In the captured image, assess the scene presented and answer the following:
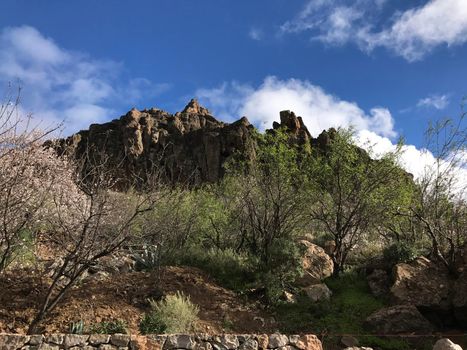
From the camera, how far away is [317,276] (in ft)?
51.7

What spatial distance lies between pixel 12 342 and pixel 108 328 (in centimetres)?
317

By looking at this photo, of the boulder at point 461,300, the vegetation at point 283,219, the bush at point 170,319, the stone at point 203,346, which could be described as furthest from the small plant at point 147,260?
the boulder at point 461,300

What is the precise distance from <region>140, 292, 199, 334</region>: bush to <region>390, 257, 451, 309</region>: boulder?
6.05 m

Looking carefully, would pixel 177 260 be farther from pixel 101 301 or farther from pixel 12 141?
pixel 12 141

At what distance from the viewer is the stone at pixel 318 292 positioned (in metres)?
14.0

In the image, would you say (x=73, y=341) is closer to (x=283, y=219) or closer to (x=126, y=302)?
(x=126, y=302)

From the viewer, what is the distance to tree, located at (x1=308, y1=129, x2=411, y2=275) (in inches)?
659

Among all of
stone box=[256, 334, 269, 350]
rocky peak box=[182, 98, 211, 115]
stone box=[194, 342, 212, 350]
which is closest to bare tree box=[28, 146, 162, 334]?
stone box=[194, 342, 212, 350]

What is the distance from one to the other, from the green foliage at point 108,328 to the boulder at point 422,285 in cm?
769

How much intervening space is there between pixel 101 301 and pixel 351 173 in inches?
397

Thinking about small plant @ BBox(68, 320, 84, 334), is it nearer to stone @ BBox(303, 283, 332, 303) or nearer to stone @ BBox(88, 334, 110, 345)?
stone @ BBox(88, 334, 110, 345)

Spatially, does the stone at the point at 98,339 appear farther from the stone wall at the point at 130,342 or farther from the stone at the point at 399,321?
the stone at the point at 399,321

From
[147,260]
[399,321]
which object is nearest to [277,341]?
[399,321]

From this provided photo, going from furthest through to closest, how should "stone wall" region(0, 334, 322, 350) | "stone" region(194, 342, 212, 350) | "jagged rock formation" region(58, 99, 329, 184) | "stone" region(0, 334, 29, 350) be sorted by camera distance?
"jagged rock formation" region(58, 99, 329, 184) < "stone" region(194, 342, 212, 350) < "stone wall" region(0, 334, 322, 350) < "stone" region(0, 334, 29, 350)
